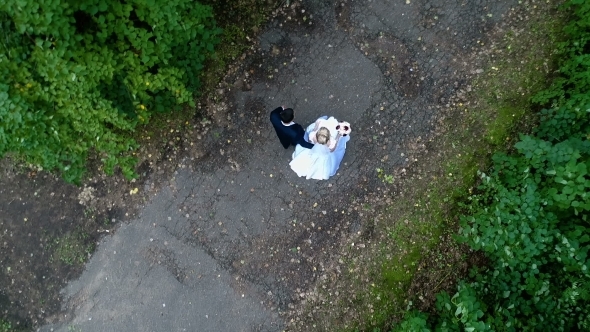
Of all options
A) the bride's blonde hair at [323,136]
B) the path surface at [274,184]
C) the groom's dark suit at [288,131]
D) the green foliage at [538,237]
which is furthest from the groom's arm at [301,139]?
the green foliage at [538,237]

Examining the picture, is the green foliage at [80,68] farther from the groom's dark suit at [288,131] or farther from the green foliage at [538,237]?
the green foliage at [538,237]

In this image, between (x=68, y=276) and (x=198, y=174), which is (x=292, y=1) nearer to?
(x=198, y=174)

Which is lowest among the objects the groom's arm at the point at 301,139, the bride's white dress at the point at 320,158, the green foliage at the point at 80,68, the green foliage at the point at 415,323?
the green foliage at the point at 415,323

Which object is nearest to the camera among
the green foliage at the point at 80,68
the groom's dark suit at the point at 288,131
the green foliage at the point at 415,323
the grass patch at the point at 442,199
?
the green foliage at the point at 80,68

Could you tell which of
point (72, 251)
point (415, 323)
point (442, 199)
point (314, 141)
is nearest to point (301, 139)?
point (314, 141)

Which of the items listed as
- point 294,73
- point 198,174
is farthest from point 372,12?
point 198,174

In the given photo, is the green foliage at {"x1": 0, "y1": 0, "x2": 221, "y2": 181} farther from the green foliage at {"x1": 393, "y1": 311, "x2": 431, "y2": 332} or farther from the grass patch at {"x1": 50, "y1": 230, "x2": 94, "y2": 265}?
the green foliage at {"x1": 393, "y1": 311, "x2": 431, "y2": 332}
